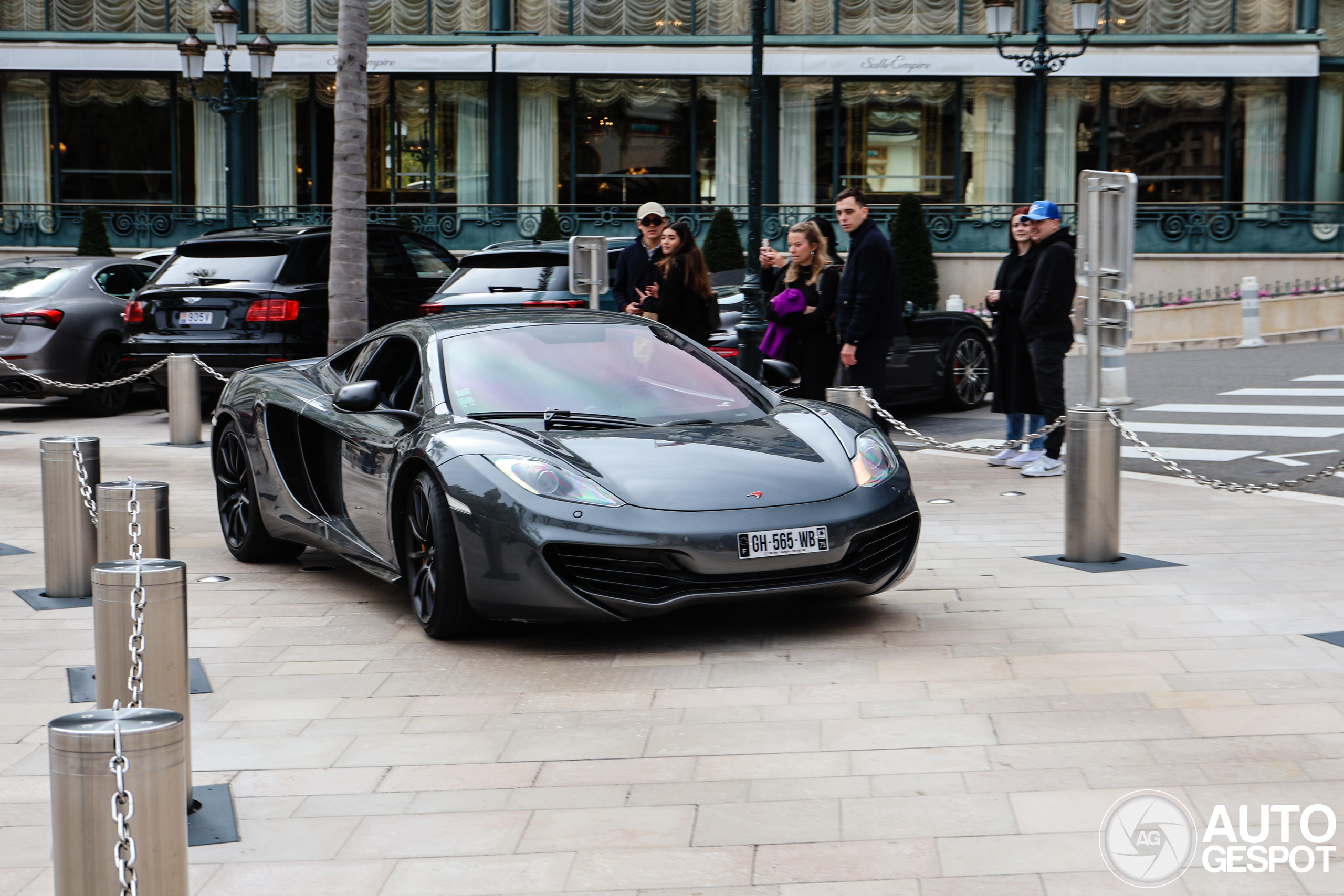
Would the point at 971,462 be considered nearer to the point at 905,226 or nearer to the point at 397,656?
the point at 397,656

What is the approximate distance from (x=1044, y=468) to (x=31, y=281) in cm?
1001

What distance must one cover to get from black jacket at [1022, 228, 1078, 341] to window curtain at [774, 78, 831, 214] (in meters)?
19.2

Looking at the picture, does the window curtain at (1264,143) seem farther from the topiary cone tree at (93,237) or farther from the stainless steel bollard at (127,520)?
the stainless steel bollard at (127,520)

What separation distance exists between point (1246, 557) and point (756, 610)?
2.61 metres

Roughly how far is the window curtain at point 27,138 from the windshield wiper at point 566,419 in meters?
27.1

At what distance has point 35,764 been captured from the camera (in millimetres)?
4543

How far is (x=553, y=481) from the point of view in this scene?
224 inches

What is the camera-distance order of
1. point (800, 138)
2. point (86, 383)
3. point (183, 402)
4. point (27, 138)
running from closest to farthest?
point (183, 402)
point (86, 383)
point (800, 138)
point (27, 138)

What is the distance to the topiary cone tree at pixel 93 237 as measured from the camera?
90.9ft

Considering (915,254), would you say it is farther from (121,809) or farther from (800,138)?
(121,809)

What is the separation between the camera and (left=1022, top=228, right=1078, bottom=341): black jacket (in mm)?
10062

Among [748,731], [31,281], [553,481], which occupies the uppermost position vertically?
[31,281]

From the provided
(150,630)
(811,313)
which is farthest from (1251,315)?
(150,630)

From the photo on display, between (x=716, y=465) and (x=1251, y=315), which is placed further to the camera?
(x=1251, y=315)
